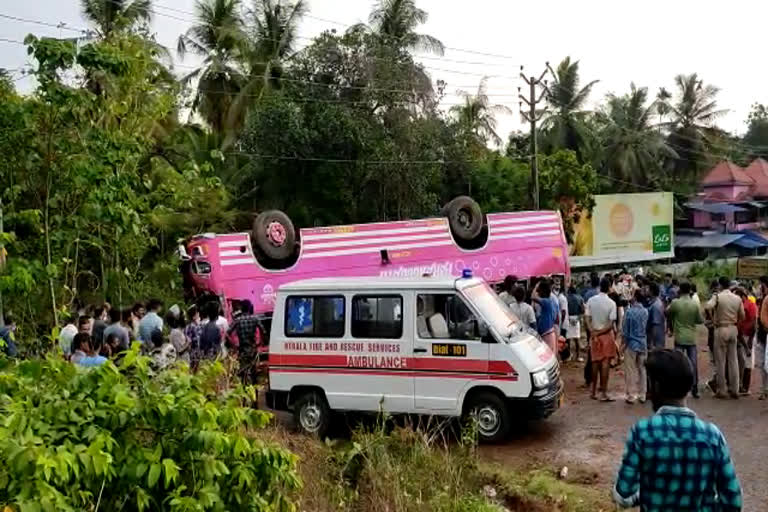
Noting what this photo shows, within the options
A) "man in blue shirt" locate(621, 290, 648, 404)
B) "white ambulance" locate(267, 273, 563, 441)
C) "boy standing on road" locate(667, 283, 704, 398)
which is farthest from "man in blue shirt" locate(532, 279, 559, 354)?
"white ambulance" locate(267, 273, 563, 441)

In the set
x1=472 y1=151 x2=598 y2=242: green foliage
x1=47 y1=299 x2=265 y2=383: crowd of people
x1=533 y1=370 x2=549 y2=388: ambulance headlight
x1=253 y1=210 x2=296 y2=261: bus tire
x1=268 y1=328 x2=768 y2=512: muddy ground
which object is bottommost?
x1=268 y1=328 x2=768 y2=512: muddy ground

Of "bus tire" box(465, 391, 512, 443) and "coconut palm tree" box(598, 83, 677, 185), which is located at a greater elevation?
"coconut palm tree" box(598, 83, 677, 185)

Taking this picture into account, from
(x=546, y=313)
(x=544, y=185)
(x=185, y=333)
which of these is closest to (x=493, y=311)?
(x=546, y=313)

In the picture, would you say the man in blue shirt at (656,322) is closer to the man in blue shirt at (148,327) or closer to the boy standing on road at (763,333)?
the boy standing on road at (763,333)

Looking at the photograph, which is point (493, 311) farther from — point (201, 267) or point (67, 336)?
point (201, 267)

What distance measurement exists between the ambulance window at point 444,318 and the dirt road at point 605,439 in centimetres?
131

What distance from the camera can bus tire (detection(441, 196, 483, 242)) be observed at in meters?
14.9

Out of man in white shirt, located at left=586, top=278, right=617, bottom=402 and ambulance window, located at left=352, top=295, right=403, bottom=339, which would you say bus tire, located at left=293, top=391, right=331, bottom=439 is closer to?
ambulance window, located at left=352, top=295, right=403, bottom=339

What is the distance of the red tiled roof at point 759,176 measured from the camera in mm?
45156

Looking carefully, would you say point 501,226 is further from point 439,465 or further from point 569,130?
point 569,130

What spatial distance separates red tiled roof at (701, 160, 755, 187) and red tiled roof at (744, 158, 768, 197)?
1.74 m

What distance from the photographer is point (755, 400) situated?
387 inches

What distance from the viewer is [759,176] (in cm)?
4666

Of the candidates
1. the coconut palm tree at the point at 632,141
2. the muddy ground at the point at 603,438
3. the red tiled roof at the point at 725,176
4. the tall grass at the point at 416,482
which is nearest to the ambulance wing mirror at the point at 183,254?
the muddy ground at the point at 603,438
